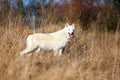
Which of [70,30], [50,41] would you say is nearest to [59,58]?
[50,41]

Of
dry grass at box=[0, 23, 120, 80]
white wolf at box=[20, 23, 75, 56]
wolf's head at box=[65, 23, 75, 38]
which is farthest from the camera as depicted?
wolf's head at box=[65, 23, 75, 38]

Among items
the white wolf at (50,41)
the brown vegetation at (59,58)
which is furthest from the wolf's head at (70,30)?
the brown vegetation at (59,58)

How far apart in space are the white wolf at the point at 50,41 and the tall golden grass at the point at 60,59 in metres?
0.12

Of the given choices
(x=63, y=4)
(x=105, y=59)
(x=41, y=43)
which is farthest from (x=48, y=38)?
(x=63, y=4)

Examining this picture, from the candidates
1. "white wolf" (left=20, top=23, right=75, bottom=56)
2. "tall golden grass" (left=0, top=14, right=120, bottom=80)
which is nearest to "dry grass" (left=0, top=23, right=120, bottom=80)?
"tall golden grass" (left=0, top=14, right=120, bottom=80)

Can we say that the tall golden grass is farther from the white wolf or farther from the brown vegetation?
the white wolf

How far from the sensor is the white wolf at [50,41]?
673cm

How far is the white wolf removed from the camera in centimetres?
673

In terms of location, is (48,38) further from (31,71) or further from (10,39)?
(31,71)

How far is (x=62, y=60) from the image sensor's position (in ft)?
19.1

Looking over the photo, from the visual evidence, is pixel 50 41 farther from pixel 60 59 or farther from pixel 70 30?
pixel 60 59

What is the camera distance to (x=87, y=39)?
8.38 meters

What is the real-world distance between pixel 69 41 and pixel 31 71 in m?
3.04

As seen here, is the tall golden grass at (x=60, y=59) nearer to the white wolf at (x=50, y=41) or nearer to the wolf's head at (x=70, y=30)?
the white wolf at (x=50, y=41)
